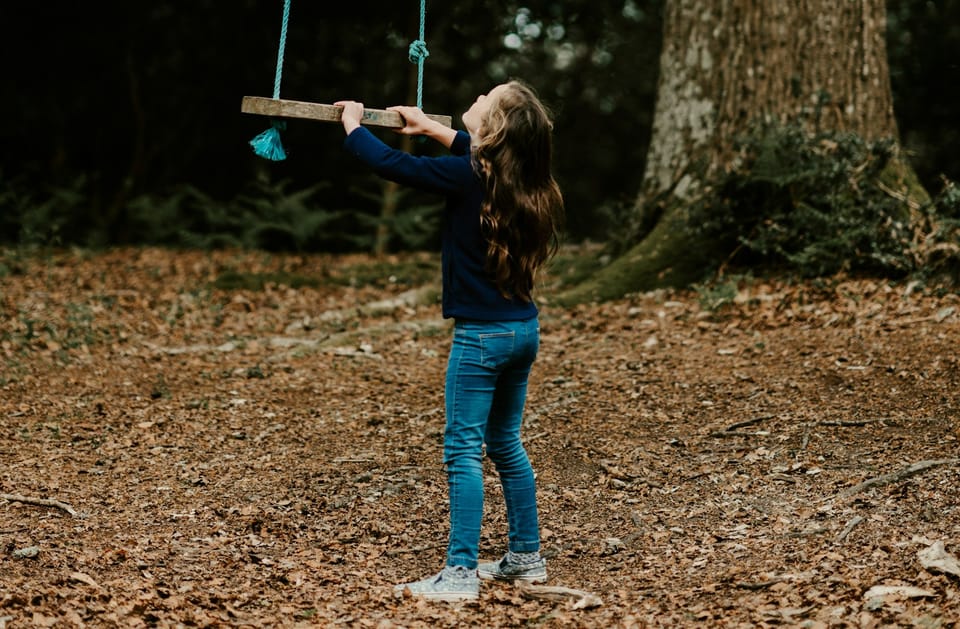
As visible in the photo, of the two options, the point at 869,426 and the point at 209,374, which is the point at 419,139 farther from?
the point at 209,374

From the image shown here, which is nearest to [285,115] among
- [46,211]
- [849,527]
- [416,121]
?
[416,121]

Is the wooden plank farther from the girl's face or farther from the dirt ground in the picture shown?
the dirt ground

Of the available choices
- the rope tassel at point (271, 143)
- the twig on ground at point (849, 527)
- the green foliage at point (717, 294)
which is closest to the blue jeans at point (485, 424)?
the rope tassel at point (271, 143)

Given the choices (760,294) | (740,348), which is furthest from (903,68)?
(740,348)

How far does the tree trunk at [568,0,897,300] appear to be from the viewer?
8.07m

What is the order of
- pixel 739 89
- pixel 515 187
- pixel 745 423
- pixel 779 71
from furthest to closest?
pixel 739 89, pixel 779 71, pixel 745 423, pixel 515 187

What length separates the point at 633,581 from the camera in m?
3.92

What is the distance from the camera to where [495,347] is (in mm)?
3570

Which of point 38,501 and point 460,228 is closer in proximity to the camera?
point 460,228

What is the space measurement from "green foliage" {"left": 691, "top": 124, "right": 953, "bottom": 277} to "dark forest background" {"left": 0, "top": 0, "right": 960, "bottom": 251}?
6.60 meters

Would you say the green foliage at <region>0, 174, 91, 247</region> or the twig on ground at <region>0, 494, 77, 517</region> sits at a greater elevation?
the green foliage at <region>0, 174, 91, 247</region>

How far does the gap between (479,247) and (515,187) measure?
24 cm

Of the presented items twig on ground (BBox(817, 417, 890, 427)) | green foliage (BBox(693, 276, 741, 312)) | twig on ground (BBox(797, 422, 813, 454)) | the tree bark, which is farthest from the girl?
the tree bark

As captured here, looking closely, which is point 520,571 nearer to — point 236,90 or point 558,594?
point 558,594
